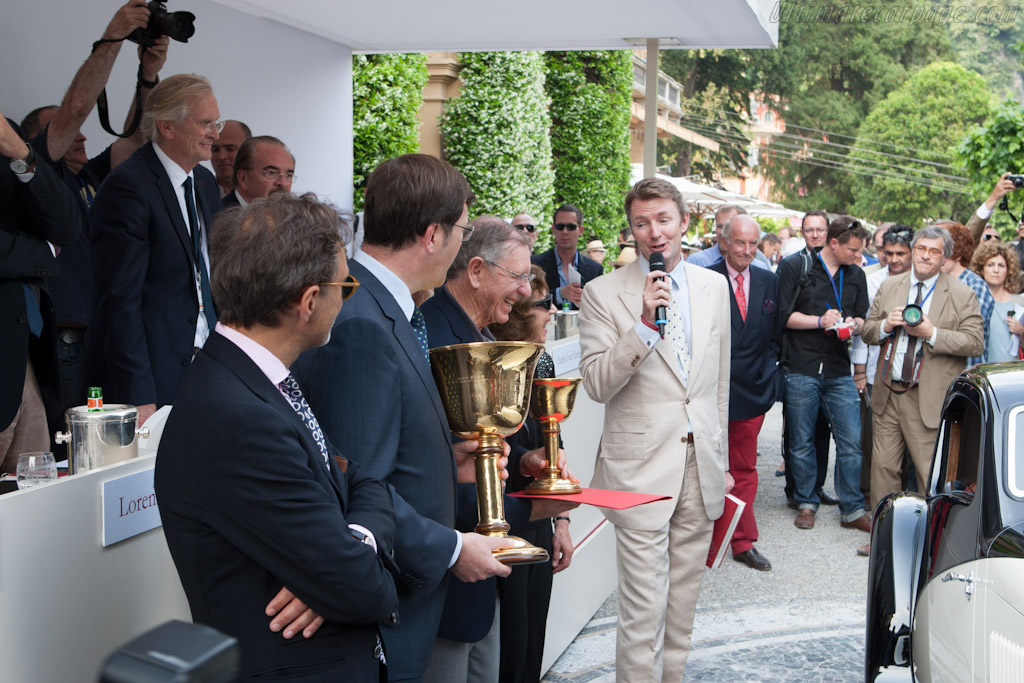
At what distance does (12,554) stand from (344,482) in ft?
2.24

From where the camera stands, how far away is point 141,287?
413cm

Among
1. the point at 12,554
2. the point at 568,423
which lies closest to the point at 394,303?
the point at 12,554

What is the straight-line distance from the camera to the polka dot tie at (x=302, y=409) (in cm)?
219

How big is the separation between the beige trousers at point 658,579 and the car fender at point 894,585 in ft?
2.52

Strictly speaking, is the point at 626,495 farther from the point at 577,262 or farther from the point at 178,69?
the point at 577,262

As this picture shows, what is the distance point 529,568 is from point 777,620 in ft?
9.75

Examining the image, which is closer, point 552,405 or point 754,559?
point 552,405

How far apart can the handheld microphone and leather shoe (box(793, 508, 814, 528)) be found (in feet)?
15.6

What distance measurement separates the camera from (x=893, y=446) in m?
7.85

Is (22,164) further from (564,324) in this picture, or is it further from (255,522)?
(564,324)

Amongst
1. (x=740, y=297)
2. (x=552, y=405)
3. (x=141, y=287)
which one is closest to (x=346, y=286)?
(x=552, y=405)

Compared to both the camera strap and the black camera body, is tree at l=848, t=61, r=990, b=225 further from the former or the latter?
the black camera body

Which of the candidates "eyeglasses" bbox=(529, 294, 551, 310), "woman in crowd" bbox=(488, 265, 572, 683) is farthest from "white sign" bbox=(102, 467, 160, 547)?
"eyeglasses" bbox=(529, 294, 551, 310)

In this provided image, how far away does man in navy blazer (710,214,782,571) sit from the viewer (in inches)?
300
